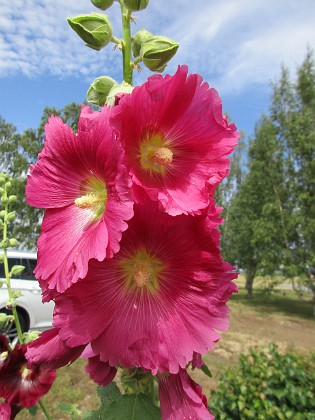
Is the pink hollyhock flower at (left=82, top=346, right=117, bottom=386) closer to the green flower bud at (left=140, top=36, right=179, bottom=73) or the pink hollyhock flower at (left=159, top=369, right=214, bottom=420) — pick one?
the pink hollyhock flower at (left=159, top=369, right=214, bottom=420)

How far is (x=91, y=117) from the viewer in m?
0.77

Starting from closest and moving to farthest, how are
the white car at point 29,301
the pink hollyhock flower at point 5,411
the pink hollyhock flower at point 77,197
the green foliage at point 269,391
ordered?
the pink hollyhock flower at point 77,197
the pink hollyhock flower at point 5,411
the green foliage at point 269,391
the white car at point 29,301

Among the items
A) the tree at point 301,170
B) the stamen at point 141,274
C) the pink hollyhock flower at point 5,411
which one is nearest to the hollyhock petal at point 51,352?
the stamen at point 141,274

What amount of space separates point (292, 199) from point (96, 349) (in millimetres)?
14058

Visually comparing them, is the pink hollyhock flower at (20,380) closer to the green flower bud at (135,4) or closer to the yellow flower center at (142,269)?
the yellow flower center at (142,269)

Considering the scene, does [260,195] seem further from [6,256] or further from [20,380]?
[20,380]

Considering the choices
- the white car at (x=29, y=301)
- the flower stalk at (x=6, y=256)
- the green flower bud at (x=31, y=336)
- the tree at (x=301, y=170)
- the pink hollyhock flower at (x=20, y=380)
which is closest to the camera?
the pink hollyhock flower at (x=20, y=380)

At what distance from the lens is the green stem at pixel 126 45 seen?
989 millimetres

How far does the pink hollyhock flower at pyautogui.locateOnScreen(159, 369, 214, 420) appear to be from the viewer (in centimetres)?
83

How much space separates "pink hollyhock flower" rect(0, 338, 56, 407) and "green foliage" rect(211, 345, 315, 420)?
1.68 m

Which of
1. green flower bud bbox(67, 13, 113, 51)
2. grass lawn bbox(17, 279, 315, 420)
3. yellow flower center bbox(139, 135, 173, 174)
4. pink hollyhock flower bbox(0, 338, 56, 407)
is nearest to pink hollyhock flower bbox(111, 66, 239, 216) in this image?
yellow flower center bbox(139, 135, 173, 174)

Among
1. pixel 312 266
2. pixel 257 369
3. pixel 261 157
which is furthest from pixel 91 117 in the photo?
pixel 261 157

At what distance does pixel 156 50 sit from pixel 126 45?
3.6 inches

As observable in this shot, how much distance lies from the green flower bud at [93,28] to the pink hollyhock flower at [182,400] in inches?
32.6
